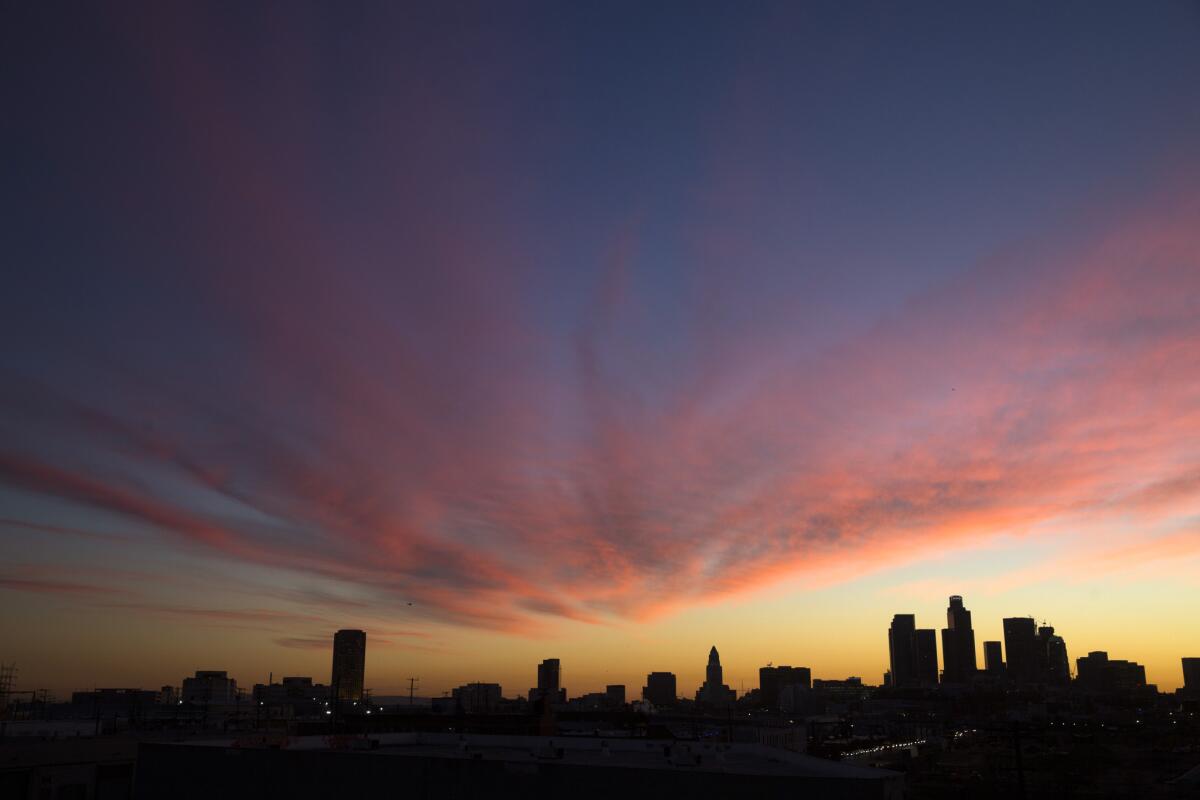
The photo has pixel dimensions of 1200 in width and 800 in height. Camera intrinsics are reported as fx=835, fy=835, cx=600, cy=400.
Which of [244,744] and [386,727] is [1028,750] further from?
[244,744]

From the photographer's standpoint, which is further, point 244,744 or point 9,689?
point 9,689

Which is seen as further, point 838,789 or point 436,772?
point 436,772

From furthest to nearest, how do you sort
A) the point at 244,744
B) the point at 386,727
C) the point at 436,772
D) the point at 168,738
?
the point at 386,727 < the point at 168,738 < the point at 244,744 < the point at 436,772

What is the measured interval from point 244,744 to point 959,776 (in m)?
107

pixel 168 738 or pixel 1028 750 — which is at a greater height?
pixel 168 738

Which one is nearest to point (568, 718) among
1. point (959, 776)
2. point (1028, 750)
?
point (959, 776)

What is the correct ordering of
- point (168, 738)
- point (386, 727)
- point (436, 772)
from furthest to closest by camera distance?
point (386, 727), point (168, 738), point (436, 772)

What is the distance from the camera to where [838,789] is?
30781 mm

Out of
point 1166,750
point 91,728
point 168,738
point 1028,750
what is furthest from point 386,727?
point 1166,750

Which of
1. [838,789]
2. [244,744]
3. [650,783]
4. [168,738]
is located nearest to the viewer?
[838,789]

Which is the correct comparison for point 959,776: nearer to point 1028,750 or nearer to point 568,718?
point 1028,750

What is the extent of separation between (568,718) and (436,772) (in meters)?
98.0

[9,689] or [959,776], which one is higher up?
[9,689]

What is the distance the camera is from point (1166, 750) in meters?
143
